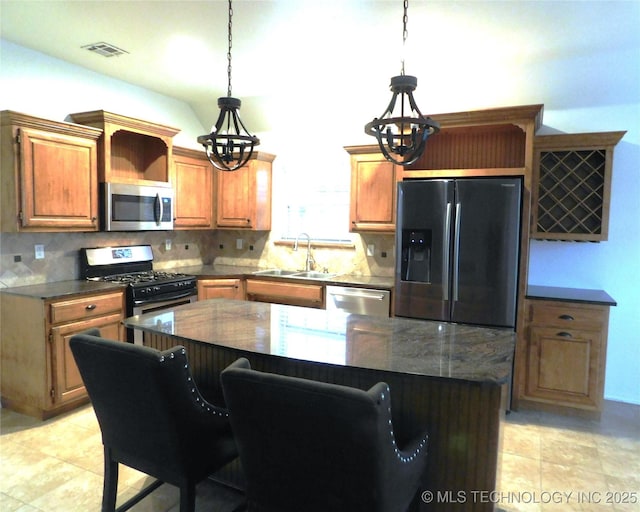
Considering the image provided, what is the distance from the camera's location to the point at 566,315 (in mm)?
3414

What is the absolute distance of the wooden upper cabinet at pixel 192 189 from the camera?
466 centimetres

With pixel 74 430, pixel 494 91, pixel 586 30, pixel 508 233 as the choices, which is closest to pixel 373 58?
pixel 494 91

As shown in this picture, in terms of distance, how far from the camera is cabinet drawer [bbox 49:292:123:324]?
3188mm

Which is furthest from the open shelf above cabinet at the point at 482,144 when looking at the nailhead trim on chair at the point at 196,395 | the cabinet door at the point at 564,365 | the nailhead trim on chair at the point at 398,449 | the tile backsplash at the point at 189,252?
the nailhead trim on chair at the point at 196,395

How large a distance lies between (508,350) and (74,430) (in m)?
2.94

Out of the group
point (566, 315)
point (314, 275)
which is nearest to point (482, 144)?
point (566, 315)

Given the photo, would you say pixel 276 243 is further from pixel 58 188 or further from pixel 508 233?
pixel 508 233

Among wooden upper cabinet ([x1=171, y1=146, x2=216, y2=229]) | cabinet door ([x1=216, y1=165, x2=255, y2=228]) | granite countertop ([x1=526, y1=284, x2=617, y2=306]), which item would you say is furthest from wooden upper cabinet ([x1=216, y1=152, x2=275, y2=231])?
granite countertop ([x1=526, y1=284, x2=617, y2=306])

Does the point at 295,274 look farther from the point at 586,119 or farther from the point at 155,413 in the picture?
the point at 155,413

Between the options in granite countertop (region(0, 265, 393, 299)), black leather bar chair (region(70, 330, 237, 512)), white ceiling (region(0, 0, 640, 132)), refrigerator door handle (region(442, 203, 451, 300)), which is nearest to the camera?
black leather bar chair (region(70, 330, 237, 512))

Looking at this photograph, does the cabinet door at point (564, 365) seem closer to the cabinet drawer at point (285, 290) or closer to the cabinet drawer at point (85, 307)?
the cabinet drawer at point (285, 290)

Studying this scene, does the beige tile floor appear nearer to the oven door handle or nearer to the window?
A: the oven door handle

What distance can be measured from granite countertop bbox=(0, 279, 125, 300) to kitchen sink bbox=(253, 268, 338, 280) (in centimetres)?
151

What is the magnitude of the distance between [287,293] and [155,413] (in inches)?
108
